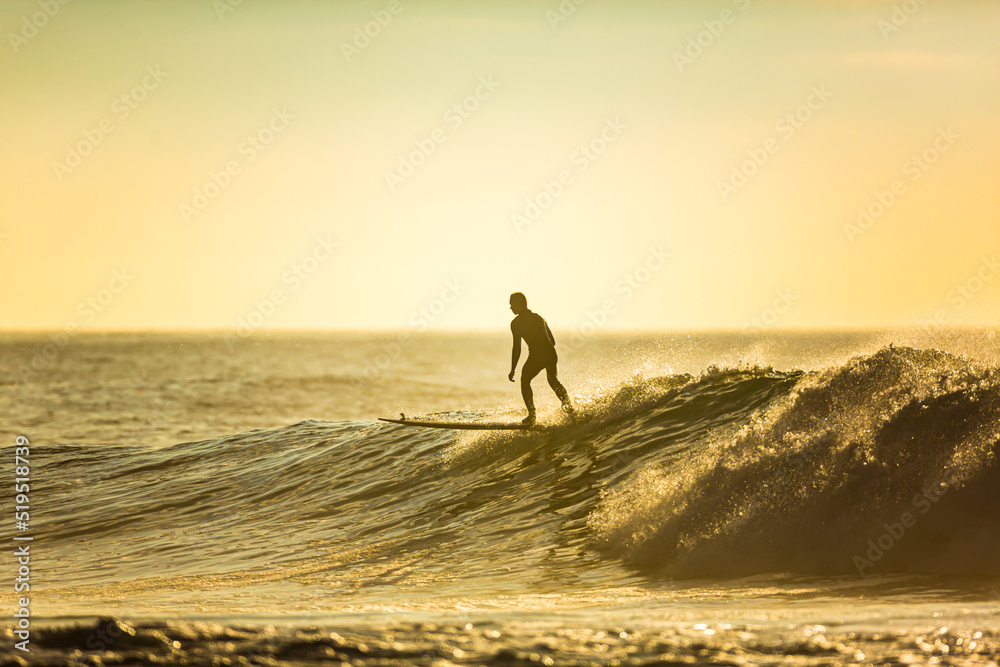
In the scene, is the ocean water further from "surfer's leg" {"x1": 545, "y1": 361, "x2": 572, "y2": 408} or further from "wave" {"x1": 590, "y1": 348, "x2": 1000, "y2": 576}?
"surfer's leg" {"x1": 545, "y1": 361, "x2": 572, "y2": 408}

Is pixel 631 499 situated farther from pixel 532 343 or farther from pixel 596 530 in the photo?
pixel 532 343

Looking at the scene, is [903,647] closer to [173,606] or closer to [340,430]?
[173,606]

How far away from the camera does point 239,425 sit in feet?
85.3

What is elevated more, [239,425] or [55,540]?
[239,425]

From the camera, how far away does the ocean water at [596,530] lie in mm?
4805

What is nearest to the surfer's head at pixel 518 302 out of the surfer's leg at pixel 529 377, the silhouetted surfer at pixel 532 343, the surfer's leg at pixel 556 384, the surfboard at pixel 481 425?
the silhouetted surfer at pixel 532 343

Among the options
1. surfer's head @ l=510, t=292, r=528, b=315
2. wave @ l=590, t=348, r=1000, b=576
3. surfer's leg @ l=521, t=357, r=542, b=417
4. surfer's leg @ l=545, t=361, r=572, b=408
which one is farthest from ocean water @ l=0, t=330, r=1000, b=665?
surfer's head @ l=510, t=292, r=528, b=315

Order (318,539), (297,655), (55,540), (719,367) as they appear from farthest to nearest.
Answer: (719,367)
(55,540)
(318,539)
(297,655)

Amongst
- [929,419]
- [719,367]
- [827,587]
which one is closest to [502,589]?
[827,587]

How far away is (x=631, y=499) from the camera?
871 cm

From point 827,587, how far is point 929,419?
2539 mm

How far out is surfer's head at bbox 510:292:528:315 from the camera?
1243 cm

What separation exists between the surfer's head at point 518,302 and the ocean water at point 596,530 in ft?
5.47

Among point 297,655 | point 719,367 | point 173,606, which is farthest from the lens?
point 719,367
